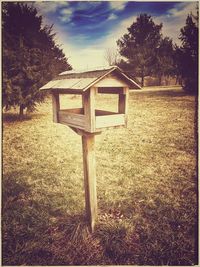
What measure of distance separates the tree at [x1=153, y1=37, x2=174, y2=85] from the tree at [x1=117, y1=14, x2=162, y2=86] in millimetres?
94

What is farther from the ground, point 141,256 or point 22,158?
point 22,158

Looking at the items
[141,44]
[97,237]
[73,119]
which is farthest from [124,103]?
[141,44]

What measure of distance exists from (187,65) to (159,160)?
2.25m

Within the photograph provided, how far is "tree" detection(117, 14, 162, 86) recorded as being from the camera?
10.8 feet

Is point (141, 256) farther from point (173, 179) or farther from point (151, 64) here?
point (151, 64)

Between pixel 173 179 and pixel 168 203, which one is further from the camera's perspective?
pixel 173 179

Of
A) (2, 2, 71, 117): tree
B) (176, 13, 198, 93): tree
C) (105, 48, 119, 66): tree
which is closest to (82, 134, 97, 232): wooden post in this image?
(105, 48, 119, 66): tree

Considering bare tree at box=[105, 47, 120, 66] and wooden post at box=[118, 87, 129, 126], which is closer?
wooden post at box=[118, 87, 129, 126]

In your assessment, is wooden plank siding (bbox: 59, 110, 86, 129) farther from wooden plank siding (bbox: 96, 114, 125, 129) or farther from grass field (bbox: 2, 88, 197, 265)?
grass field (bbox: 2, 88, 197, 265)

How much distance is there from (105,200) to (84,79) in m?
2.29

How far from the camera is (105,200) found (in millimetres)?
3652

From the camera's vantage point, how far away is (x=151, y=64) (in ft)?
14.8

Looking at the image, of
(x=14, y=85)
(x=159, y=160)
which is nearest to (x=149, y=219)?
(x=159, y=160)

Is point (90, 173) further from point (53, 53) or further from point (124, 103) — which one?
point (53, 53)
